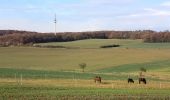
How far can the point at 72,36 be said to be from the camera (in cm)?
16712

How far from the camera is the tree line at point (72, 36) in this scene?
14612cm

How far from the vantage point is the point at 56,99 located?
31.4m

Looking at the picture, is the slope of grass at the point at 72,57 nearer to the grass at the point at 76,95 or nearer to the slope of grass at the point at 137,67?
the slope of grass at the point at 137,67

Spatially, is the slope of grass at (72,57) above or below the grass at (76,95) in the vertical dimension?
below

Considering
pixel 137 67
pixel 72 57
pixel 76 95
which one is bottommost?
pixel 137 67

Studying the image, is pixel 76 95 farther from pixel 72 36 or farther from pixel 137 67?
pixel 72 36

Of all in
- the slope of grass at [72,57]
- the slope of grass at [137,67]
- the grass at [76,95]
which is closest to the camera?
the grass at [76,95]

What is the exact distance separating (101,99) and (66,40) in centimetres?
12862

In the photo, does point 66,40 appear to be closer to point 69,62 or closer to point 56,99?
point 69,62

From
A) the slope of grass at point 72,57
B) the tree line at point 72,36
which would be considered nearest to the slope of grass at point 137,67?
the slope of grass at point 72,57

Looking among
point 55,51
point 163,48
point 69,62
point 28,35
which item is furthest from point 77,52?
point 28,35

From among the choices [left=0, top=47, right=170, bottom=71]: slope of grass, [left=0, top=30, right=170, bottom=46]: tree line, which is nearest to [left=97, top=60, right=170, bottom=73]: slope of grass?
[left=0, top=47, right=170, bottom=71]: slope of grass

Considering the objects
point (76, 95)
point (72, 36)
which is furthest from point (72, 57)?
point (76, 95)

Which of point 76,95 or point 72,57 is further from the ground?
point 76,95
